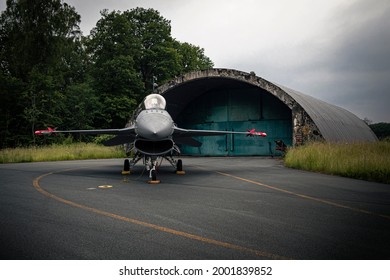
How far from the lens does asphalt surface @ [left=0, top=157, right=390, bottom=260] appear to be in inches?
120

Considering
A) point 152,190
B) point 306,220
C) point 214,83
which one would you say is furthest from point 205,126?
point 306,220

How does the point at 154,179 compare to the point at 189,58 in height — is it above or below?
below

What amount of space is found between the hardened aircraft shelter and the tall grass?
822 cm

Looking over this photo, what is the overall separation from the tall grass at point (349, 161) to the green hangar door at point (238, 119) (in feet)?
34.8

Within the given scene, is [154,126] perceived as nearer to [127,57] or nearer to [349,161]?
[349,161]

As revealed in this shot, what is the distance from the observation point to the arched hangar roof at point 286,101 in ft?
59.3

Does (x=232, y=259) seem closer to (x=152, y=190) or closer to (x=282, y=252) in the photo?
(x=282, y=252)

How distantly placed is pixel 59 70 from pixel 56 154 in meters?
24.9

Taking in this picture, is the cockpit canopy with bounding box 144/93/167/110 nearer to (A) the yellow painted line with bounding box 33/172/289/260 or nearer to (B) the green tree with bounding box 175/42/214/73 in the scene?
(A) the yellow painted line with bounding box 33/172/289/260

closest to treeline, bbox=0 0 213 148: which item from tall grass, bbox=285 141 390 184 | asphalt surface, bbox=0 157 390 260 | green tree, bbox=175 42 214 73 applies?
green tree, bbox=175 42 214 73

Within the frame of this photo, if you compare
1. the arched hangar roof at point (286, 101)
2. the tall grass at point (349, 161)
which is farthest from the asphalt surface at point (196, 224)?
the arched hangar roof at point (286, 101)

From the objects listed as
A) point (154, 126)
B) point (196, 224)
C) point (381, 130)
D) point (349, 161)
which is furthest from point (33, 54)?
point (381, 130)

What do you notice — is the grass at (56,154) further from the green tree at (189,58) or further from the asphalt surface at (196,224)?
the green tree at (189,58)

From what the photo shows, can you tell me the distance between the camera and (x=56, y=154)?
22219mm
